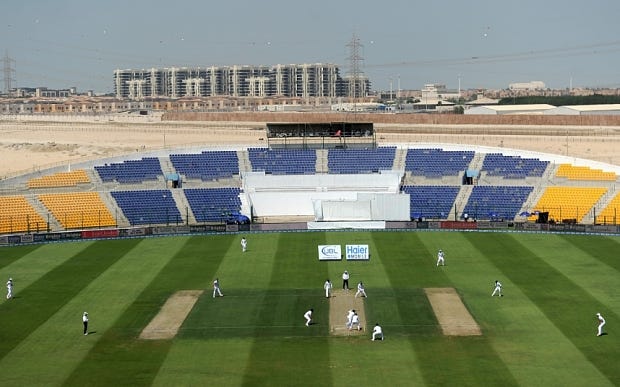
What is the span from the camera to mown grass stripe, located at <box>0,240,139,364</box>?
38.9 meters

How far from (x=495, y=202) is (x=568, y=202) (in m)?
5.77

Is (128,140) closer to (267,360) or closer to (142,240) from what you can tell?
(142,240)

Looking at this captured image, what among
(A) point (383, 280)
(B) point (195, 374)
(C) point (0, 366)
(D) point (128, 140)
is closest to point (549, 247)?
(A) point (383, 280)

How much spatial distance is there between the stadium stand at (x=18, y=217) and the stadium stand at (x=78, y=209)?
145cm

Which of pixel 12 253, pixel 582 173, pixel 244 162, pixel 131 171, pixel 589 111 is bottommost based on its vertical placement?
pixel 12 253

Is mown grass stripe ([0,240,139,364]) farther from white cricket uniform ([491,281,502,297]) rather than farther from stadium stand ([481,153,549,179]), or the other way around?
stadium stand ([481,153,549,179])

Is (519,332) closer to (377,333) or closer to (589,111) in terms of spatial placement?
(377,333)

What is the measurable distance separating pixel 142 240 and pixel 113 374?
100 ft

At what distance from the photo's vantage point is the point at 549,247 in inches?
2285

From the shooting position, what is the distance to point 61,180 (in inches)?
2953

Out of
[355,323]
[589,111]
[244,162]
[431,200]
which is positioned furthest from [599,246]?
[589,111]

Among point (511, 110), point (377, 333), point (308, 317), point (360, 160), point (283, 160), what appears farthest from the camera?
point (511, 110)

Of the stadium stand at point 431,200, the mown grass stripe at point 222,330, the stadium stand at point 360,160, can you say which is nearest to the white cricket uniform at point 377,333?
the mown grass stripe at point 222,330

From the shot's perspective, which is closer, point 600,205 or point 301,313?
point 301,313
